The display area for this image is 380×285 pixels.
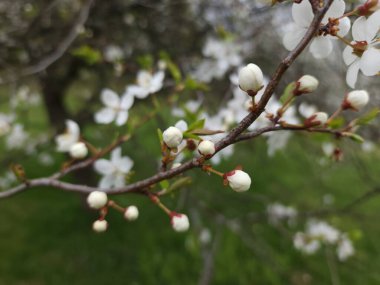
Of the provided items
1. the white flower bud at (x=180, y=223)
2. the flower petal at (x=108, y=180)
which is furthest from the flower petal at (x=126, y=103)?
the white flower bud at (x=180, y=223)

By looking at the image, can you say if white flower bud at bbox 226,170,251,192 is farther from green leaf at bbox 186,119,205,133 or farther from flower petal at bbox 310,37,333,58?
flower petal at bbox 310,37,333,58

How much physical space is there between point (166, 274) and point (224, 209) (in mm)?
1310

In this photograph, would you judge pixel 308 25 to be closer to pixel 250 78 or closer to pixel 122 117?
pixel 250 78

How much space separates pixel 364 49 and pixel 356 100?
0.11 metres

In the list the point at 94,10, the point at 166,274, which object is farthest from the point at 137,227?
the point at 94,10

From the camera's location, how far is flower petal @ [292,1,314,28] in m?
0.75

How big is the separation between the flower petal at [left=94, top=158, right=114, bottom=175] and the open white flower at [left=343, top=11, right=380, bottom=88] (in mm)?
729

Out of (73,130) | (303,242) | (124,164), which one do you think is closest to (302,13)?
(124,164)

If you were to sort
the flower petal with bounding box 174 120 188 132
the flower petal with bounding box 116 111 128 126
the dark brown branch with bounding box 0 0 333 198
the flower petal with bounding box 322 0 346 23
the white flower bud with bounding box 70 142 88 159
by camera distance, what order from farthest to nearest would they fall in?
the flower petal with bounding box 116 111 128 126 < the white flower bud with bounding box 70 142 88 159 < the flower petal with bounding box 174 120 188 132 < the flower petal with bounding box 322 0 346 23 < the dark brown branch with bounding box 0 0 333 198

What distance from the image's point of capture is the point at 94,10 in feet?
8.52

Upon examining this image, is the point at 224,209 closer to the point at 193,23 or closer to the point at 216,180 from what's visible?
the point at 216,180

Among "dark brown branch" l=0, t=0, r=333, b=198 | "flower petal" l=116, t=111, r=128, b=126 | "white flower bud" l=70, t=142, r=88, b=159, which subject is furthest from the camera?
"flower petal" l=116, t=111, r=128, b=126

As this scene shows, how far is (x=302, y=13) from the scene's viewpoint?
76cm

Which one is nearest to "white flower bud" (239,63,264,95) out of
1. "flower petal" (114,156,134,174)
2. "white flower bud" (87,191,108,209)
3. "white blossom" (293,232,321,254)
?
"white flower bud" (87,191,108,209)
